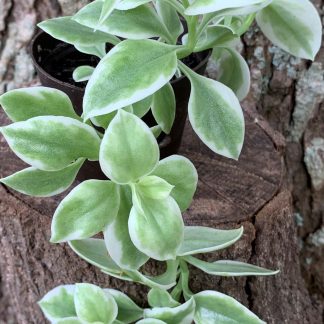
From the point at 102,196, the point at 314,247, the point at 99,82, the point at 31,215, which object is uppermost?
the point at 99,82

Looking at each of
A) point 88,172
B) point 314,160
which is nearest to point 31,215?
point 88,172

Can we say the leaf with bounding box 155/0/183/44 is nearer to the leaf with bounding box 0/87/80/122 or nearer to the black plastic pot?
the black plastic pot

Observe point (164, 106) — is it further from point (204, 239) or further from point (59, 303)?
point (59, 303)

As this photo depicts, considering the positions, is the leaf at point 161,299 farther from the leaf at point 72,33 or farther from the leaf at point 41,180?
the leaf at point 72,33

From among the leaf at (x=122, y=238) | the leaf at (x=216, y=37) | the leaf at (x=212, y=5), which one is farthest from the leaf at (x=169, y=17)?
the leaf at (x=122, y=238)

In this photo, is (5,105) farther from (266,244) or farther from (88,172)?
(266,244)

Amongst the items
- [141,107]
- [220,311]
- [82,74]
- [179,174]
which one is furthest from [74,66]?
[220,311]
